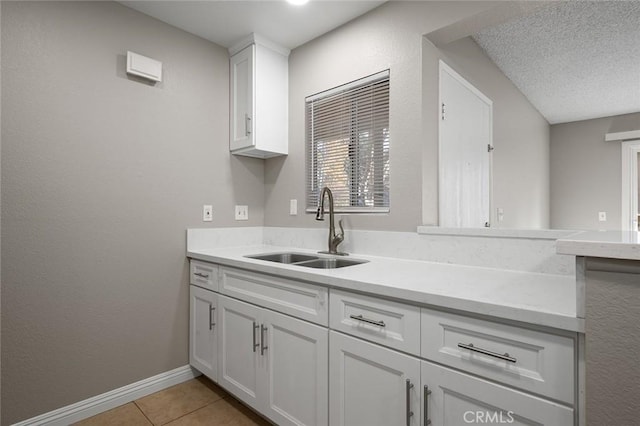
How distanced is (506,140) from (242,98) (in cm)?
246

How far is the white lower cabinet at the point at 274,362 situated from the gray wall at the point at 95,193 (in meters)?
0.57

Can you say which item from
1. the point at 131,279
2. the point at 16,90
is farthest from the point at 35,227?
the point at 16,90

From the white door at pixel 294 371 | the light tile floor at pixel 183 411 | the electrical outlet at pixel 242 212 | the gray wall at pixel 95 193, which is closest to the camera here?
the white door at pixel 294 371

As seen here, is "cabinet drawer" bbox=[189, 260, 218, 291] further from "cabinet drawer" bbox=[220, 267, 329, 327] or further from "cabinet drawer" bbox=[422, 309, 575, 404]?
"cabinet drawer" bbox=[422, 309, 575, 404]

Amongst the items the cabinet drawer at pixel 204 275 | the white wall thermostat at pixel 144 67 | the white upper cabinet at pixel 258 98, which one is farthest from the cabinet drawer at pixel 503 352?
the white wall thermostat at pixel 144 67

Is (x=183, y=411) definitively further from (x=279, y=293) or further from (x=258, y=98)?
(x=258, y=98)

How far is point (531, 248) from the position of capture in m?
1.37

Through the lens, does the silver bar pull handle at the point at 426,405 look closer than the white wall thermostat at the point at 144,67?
Yes

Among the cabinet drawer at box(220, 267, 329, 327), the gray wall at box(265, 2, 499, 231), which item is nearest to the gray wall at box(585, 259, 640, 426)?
the cabinet drawer at box(220, 267, 329, 327)

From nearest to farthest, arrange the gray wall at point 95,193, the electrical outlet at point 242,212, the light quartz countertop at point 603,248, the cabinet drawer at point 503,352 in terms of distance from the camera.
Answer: the light quartz countertop at point 603,248 < the cabinet drawer at point 503,352 < the gray wall at point 95,193 < the electrical outlet at point 242,212

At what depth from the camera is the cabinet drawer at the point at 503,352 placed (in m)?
0.80

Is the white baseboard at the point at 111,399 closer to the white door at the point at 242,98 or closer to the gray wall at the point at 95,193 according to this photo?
the gray wall at the point at 95,193

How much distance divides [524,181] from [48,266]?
162 inches

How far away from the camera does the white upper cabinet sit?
2.22m
